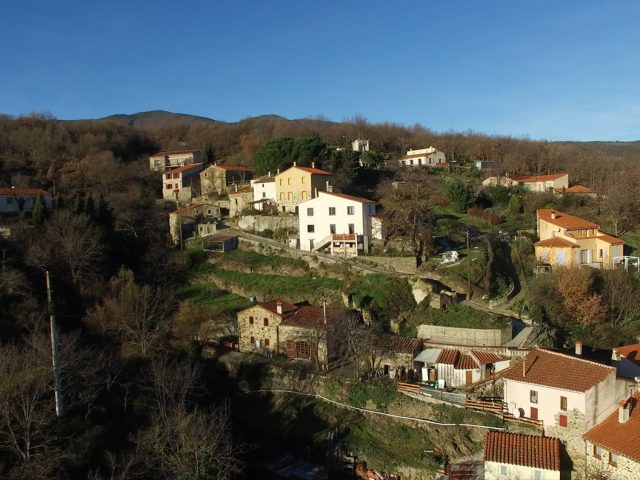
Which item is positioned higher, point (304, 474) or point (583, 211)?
point (583, 211)

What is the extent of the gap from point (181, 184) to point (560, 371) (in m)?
49.2

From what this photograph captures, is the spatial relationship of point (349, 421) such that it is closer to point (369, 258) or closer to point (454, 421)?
point (454, 421)

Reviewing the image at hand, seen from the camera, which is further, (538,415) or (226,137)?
(226,137)

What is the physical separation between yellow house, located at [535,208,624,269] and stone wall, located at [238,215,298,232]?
794 inches

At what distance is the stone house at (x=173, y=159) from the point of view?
76312 mm

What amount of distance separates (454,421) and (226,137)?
75.3 meters

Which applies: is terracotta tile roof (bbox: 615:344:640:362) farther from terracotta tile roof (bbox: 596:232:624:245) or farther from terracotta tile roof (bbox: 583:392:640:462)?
terracotta tile roof (bbox: 596:232:624:245)

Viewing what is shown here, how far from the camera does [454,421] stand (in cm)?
2472

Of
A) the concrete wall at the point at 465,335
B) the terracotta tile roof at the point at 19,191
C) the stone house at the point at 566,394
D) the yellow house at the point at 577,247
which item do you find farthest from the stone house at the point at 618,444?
the terracotta tile roof at the point at 19,191

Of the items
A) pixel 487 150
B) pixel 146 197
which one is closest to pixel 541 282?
pixel 146 197

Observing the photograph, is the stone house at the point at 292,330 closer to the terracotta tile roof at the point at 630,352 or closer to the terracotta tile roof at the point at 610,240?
the terracotta tile roof at the point at 630,352

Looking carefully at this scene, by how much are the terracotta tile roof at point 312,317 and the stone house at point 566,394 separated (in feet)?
34.5

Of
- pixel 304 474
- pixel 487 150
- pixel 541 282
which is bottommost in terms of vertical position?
pixel 304 474

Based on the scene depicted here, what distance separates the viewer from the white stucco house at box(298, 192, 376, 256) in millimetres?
41438
